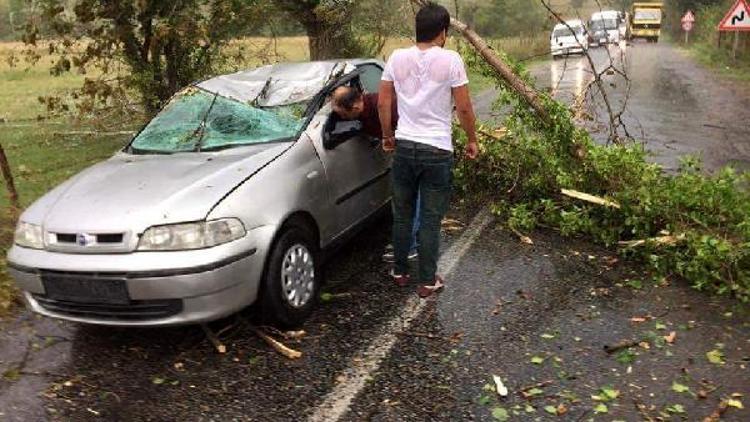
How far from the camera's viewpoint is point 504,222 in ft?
20.5

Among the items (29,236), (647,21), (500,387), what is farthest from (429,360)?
(647,21)

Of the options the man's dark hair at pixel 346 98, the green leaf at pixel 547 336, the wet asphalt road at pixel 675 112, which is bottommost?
the green leaf at pixel 547 336

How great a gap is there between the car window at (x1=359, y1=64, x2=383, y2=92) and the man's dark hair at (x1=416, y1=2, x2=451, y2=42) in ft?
4.54

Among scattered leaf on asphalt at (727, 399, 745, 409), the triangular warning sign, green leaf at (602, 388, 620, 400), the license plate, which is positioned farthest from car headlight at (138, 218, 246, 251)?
the triangular warning sign

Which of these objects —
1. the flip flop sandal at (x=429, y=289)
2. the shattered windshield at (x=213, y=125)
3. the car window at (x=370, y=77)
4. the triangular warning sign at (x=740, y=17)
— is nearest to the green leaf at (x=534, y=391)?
the flip flop sandal at (x=429, y=289)

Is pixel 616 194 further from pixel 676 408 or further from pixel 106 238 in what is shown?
pixel 106 238

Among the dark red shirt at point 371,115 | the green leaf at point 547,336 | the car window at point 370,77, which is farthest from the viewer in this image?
the car window at point 370,77

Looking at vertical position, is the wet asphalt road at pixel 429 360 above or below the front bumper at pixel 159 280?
below

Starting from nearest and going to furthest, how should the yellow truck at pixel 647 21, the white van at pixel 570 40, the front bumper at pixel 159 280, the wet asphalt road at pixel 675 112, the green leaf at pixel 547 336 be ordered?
the front bumper at pixel 159 280 < the green leaf at pixel 547 336 < the white van at pixel 570 40 < the wet asphalt road at pixel 675 112 < the yellow truck at pixel 647 21

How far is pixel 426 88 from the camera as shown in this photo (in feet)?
14.0

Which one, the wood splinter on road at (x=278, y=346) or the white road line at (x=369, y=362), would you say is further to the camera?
the wood splinter on road at (x=278, y=346)

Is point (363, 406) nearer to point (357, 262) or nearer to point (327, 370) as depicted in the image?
point (327, 370)

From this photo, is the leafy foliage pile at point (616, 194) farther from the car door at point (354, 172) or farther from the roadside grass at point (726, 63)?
the roadside grass at point (726, 63)

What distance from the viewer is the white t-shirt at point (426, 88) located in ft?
13.7
